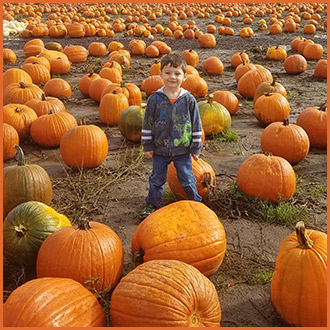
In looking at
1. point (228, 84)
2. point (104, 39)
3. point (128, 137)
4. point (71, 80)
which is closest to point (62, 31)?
point (104, 39)

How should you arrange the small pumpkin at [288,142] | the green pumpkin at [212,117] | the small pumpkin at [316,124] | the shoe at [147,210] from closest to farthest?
the shoe at [147,210] < the small pumpkin at [288,142] < the small pumpkin at [316,124] < the green pumpkin at [212,117]

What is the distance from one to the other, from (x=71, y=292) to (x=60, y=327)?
10.4 inches

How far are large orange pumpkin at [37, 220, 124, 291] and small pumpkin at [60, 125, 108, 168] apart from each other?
2367mm

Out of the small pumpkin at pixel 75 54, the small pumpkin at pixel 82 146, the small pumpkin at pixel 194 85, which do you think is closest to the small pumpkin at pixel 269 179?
the small pumpkin at pixel 82 146

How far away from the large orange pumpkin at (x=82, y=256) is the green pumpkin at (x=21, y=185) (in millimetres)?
1232

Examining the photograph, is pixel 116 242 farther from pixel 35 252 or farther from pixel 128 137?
pixel 128 137

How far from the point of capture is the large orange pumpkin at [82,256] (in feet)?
10.6

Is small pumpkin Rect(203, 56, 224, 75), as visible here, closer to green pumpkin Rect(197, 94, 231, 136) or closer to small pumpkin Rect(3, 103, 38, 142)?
green pumpkin Rect(197, 94, 231, 136)

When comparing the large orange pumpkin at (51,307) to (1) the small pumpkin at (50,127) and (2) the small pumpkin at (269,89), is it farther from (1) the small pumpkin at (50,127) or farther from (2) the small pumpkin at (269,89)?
(2) the small pumpkin at (269,89)

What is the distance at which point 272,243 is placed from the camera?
415 centimetres

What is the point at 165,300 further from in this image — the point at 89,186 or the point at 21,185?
the point at 89,186

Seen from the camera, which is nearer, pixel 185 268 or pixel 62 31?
pixel 185 268

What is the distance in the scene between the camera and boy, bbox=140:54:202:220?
4.41 m

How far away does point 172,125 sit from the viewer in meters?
4.44
